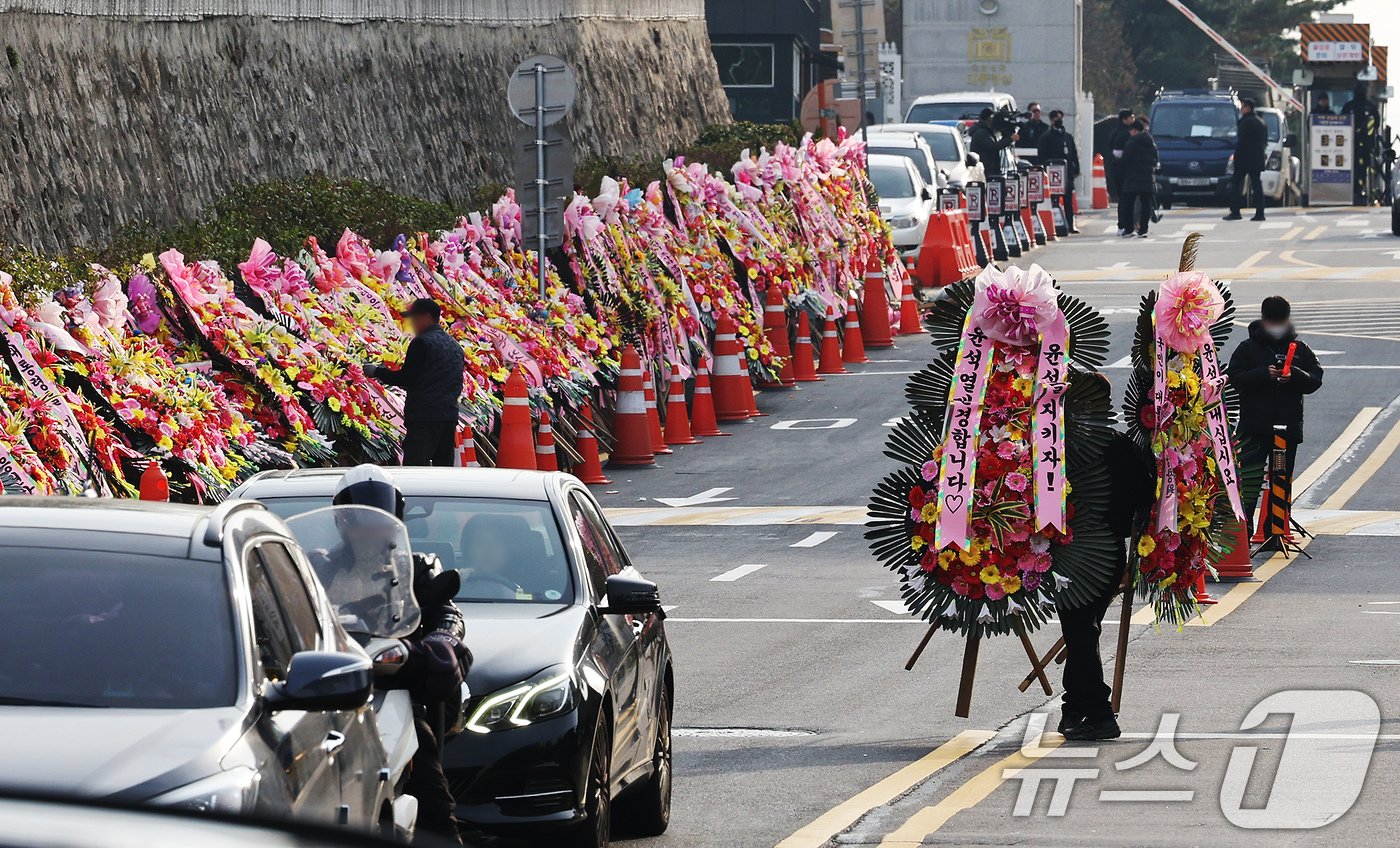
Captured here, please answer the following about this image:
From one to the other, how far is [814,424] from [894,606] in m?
9.25

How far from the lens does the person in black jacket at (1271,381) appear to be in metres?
17.3

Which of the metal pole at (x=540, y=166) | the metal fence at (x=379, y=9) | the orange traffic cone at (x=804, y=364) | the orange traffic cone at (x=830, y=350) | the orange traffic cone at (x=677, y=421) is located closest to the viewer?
the metal pole at (x=540, y=166)

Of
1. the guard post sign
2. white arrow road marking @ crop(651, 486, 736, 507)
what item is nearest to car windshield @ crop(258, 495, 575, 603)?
white arrow road marking @ crop(651, 486, 736, 507)

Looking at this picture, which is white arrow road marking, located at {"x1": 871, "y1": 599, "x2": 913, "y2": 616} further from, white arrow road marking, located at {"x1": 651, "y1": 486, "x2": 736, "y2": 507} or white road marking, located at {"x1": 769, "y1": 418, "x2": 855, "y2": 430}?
white road marking, located at {"x1": 769, "y1": 418, "x2": 855, "y2": 430}

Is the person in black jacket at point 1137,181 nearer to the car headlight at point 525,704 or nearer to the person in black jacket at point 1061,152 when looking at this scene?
the person in black jacket at point 1061,152

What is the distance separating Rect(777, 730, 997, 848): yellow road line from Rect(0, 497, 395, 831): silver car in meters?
2.81

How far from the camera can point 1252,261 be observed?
40.5 meters

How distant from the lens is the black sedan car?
8016 mm

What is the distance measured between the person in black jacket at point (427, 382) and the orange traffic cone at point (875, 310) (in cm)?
1405

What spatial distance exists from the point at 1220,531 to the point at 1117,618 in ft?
11.9

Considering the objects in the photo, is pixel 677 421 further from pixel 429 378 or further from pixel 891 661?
pixel 891 661

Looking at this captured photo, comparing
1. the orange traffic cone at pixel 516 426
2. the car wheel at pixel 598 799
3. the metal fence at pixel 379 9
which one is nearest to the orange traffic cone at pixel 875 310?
the metal fence at pixel 379 9

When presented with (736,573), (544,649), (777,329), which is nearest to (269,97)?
(777,329)

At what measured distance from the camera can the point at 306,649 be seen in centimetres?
629
